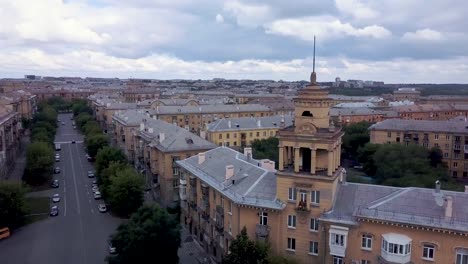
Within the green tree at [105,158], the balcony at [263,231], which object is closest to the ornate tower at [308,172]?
the balcony at [263,231]

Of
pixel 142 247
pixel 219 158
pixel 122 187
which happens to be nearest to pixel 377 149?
pixel 219 158

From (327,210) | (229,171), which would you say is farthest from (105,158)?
(327,210)

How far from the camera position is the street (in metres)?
48.5

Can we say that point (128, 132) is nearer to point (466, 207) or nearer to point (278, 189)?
point (278, 189)

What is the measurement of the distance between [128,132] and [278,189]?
65.4 m

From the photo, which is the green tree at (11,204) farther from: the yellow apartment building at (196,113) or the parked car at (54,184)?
the yellow apartment building at (196,113)

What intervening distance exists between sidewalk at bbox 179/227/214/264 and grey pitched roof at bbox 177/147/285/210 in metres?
9.21

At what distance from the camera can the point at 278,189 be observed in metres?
37.0

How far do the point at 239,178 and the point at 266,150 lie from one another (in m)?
42.7

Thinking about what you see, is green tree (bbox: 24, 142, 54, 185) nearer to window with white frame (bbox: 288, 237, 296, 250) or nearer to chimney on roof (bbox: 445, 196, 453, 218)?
window with white frame (bbox: 288, 237, 296, 250)

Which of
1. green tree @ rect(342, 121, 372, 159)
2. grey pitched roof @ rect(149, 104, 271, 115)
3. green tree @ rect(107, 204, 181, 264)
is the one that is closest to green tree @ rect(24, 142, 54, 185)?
green tree @ rect(107, 204, 181, 264)

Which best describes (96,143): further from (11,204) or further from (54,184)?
(11,204)

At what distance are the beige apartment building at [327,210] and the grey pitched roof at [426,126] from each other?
6682 centimetres

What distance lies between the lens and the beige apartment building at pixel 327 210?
3148 centimetres
